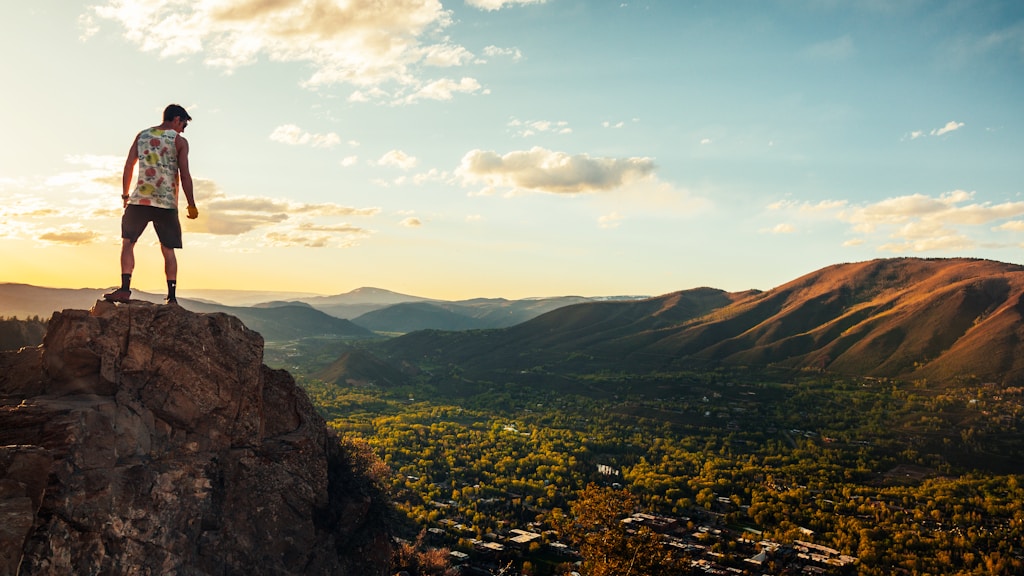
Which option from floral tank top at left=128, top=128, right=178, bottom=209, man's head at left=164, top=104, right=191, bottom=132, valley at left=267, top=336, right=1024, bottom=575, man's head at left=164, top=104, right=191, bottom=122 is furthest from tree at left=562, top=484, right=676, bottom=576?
man's head at left=164, top=104, right=191, bottom=122

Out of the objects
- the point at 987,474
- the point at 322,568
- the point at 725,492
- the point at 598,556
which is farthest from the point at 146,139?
the point at 987,474

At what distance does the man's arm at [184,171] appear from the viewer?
18094 millimetres

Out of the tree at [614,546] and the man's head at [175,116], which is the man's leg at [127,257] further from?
the tree at [614,546]

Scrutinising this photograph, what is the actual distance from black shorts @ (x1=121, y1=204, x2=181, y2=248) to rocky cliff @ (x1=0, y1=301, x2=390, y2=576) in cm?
247

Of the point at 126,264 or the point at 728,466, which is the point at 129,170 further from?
the point at 728,466

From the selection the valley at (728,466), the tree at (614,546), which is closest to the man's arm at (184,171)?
the tree at (614,546)

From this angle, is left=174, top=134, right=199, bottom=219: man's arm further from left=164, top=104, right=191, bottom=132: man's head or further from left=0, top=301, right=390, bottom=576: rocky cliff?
left=0, top=301, right=390, bottom=576: rocky cliff

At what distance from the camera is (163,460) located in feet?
57.8

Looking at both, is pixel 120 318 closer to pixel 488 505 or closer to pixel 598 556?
pixel 598 556

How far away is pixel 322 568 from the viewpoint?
21.2m

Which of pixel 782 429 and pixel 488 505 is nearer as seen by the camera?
pixel 488 505

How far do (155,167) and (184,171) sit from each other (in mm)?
762

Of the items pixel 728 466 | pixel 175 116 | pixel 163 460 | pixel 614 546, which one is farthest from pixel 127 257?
pixel 728 466

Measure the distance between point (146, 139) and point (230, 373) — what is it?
26.0 feet
